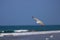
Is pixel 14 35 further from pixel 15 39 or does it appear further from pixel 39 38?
pixel 39 38

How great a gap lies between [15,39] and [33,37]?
213mm

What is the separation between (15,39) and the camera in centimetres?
156

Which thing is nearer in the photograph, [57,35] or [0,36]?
[0,36]

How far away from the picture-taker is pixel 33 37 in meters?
1.62

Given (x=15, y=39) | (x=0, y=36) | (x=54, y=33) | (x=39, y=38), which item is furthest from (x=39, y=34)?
(x=0, y=36)

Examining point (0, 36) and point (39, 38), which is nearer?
point (0, 36)

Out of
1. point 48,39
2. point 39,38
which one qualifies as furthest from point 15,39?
point 48,39

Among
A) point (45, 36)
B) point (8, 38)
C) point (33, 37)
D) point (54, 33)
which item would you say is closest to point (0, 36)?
point (8, 38)

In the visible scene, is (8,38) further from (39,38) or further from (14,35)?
(39,38)

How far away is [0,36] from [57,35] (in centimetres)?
66

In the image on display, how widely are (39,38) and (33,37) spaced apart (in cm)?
7

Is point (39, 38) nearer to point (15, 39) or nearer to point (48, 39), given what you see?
point (48, 39)

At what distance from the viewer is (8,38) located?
154cm

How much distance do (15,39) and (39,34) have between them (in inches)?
11.2
